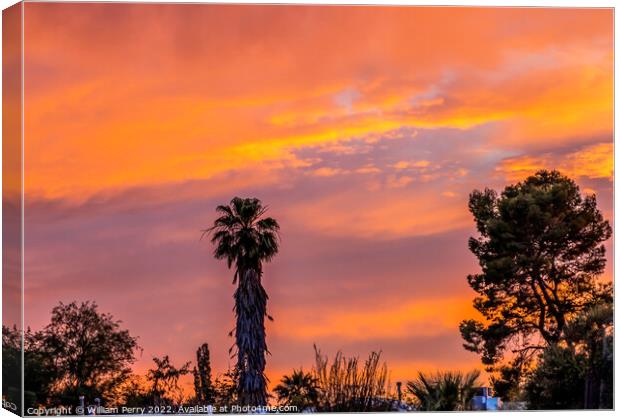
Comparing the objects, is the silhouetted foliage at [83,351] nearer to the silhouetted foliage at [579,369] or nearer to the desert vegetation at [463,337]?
the desert vegetation at [463,337]

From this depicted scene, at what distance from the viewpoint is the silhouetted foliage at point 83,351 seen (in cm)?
2070

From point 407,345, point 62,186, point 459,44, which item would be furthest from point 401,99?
point 62,186

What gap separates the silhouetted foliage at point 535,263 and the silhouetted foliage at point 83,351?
4.93 metres

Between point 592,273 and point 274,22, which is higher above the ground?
point 274,22

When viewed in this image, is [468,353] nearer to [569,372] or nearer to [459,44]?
[569,372]

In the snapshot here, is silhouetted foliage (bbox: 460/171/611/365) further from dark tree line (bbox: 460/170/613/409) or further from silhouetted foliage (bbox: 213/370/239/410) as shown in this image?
silhouetted foliage (bbox: 213/370/239/410)

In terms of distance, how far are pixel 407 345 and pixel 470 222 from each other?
1.95 m

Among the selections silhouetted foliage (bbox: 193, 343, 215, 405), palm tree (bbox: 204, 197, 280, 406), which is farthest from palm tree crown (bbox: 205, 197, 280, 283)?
silhouetted foliage (bbox: 193, 343, 215, 405)

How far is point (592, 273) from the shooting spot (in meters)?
22.3

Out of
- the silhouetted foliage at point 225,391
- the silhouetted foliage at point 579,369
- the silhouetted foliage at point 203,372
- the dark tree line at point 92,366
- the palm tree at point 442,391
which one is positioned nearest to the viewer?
the dark tree line at point 92,366

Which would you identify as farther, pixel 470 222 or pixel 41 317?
pixel 470 222

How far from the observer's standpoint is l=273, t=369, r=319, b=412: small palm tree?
21.2 m

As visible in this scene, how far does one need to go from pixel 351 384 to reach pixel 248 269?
210cm

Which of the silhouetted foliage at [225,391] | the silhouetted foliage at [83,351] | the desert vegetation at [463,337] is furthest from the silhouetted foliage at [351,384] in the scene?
the silhouetted foliage at [83,351]
